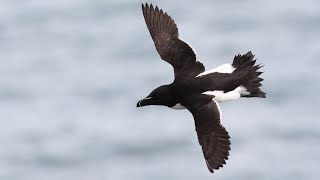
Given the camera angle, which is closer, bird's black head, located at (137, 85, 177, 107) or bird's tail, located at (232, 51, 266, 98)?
bird's black head, located at (137, 85, 177, 107)

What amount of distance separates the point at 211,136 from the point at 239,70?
1.17 meters

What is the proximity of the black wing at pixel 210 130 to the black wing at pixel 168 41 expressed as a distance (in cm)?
87

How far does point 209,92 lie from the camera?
1159 cm

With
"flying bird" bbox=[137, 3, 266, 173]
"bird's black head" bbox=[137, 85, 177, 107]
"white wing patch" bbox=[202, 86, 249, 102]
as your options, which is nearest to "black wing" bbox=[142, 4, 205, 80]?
"flying bird" bbox=[137, 3, 266, 173]

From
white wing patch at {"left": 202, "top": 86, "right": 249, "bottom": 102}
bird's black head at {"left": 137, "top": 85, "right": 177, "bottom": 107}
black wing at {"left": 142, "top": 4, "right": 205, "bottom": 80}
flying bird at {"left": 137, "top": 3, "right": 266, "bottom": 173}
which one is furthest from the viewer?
black wing at {"left": 142, "top": 4, "right": 205, "bottom": 80}

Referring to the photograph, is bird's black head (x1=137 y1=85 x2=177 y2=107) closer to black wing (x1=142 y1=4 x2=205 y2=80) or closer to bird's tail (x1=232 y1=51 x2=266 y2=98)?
black wing (x1=142 y1=4 x2=205 y2=80)

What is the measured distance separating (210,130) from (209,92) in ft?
1.85

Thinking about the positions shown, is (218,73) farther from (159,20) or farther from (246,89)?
(159,20)

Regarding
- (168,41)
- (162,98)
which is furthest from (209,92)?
(168,41)

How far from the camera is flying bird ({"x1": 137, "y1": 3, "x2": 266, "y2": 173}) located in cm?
1139

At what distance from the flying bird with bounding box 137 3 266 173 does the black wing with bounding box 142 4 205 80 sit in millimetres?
17

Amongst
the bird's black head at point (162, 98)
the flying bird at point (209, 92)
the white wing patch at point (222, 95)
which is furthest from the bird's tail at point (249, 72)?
the bird's black head at point (162, 98)

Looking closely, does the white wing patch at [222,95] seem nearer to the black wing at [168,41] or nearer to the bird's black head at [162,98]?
the bird's black head at [162,98]

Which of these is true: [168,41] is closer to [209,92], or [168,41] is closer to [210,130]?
[209,92]
